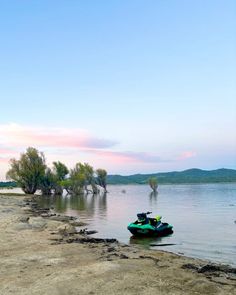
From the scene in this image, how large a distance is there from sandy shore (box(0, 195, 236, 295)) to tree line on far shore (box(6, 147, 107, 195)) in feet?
315

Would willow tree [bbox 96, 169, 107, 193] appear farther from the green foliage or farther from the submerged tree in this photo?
the submerged tree

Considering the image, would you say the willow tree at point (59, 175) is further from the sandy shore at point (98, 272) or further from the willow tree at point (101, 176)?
the sandy shore at point (98, 272)

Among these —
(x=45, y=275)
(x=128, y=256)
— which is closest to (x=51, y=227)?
(x=128, y=256)

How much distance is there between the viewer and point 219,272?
51.9ft

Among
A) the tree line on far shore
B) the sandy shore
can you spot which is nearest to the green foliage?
the tree line on far shore

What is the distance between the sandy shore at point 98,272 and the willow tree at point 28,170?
95406 millimetres

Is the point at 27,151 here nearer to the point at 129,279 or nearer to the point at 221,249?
the point at 221,249

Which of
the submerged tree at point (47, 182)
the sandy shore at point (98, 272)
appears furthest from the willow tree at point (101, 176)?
the sandy shore at point (98, 272)

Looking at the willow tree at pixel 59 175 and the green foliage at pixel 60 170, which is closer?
the willow tree at pixel 59 175

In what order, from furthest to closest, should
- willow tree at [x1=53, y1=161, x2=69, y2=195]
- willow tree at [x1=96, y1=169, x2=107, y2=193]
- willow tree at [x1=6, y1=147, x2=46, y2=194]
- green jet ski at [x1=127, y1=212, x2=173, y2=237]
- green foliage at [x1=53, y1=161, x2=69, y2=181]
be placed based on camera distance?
willow tree at [x1=96, y1=169, x2=107, y2=193], green foliage at [x1=53, y1=161, x2=69, y2=181], willow tree at [x1=53, y1=161, x2=69, y2=195], willow tree at [x1=6, y1=147, x2=46, y2=194], green jet ski at [x1=127, y1=212, x2=173, y2=237]

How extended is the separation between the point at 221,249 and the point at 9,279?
16.9 meters

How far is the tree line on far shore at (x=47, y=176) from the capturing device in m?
117

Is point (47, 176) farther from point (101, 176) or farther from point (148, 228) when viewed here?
point (148, 228)

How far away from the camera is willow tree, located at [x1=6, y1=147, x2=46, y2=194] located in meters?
116
